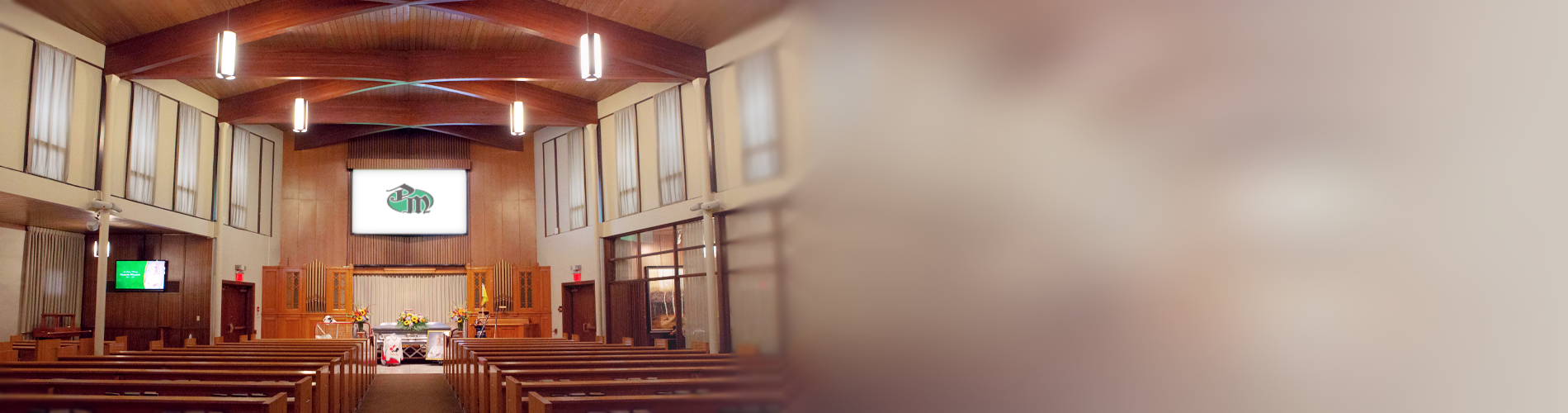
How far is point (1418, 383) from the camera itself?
1.76ft

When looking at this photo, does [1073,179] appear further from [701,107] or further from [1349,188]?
[701,107]

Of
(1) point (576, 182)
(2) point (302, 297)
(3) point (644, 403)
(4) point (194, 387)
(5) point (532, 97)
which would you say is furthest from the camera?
(2) point (302, 297)

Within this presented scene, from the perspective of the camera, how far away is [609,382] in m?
3.47

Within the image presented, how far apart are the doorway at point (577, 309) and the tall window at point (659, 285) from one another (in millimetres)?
1366

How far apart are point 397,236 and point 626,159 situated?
475 cm

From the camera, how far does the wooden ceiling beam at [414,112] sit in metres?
11.6

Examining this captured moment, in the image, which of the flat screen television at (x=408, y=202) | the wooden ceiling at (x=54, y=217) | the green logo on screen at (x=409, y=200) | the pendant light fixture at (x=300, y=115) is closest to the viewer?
the wooden ceiling at (x=54, y=217)

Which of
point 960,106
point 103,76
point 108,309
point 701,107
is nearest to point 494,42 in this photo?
point 701,107

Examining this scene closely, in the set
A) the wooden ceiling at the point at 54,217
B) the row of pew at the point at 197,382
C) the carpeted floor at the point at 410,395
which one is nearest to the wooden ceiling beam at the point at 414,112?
the wooden ceiling at the point at 54,217

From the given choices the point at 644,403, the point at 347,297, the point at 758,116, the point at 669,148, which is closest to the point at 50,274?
the point at 347,297

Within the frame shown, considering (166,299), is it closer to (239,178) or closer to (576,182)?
(239,178)

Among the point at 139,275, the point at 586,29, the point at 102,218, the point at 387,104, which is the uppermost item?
the point at 387,104

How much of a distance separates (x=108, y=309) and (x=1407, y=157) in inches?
521

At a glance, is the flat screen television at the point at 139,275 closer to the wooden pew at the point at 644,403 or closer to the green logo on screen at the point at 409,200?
the green logo on screen at the point at 409,200
